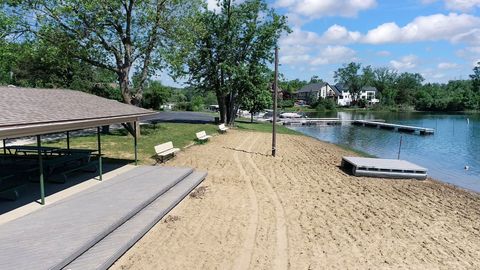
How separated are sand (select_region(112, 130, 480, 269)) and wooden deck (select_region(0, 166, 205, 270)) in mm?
353

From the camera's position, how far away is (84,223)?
6707 mm

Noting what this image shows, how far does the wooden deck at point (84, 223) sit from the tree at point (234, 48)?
2264cm

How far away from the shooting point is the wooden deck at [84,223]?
5402mm

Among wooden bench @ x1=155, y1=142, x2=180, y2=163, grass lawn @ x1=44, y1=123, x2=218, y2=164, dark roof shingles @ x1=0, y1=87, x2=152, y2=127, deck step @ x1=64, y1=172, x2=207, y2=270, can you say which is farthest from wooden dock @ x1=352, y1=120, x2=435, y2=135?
deck step @ x1=64, y1=172, x2=207, y2=270

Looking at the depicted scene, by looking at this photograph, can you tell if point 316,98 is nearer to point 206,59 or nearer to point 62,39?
point 206,59

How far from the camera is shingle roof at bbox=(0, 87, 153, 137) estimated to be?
6617 millimetres

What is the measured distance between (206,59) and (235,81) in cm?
334

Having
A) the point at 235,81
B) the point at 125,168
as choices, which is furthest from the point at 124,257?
the point at 235,81

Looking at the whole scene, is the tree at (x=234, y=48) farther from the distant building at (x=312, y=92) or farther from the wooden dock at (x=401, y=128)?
the distant building at (x=312, y=92)

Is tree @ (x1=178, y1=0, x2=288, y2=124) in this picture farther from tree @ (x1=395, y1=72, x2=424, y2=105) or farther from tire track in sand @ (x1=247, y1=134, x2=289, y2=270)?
tree @ (x1=395, y1=72, x2=424, y2=105)

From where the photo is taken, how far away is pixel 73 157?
35.9 feet

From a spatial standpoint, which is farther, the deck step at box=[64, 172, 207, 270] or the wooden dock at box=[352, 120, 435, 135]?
the wooden dock at box=[352, 120, 435, 135]

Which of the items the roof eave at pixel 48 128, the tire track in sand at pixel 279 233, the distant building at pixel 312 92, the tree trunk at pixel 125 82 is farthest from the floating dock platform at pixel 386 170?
the distant building at pixel 312 92

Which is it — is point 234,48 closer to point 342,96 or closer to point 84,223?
point 84,223
